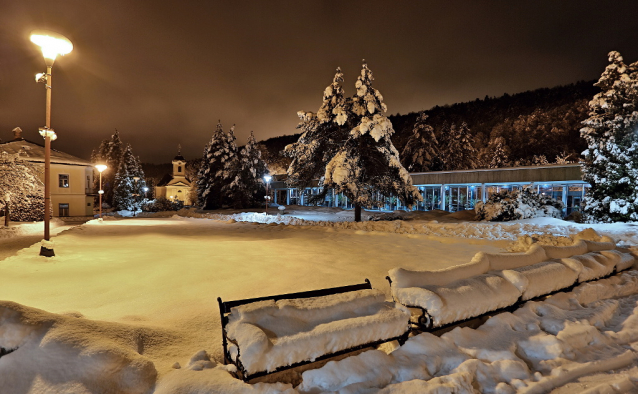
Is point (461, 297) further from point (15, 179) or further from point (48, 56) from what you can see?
point (15, 179)

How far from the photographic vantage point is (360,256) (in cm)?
816

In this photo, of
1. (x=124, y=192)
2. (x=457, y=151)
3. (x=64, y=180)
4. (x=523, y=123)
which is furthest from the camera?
(x=523, y=123)

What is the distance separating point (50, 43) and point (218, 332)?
820 cm

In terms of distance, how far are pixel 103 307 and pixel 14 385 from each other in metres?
2.38

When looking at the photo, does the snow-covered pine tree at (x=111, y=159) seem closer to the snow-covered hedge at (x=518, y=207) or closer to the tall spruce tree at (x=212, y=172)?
the tall spruce tree at (x=212, y=172)

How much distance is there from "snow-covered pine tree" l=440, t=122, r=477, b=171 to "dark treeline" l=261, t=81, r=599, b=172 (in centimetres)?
369

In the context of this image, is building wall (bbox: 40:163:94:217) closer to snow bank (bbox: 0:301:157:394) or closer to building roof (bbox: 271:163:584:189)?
building roof (bbox: 271:163:584:189)

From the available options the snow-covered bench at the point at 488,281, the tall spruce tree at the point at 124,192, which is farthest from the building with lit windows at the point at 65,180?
the snow-covered bench at the point at 488,281

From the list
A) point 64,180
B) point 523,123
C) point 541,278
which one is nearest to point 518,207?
point 541,278

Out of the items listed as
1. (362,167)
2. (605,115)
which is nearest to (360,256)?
(362,167)

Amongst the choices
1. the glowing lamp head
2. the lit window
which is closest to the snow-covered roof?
the lit window

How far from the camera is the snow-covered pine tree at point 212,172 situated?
146ft

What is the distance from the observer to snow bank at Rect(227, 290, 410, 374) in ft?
8.85

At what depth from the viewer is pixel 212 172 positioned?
45.2 m
